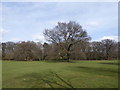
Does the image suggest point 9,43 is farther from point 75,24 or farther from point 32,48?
point 75,24

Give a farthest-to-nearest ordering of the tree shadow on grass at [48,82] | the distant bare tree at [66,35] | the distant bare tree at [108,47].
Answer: the distant bare tree at [108,47] < the distant bare tree at [66,35] < the tree shadow on grass at [48,82]

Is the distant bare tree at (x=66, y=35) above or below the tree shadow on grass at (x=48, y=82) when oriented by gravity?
above

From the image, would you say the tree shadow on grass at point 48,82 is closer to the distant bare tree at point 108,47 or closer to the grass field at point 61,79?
the grass field at point 61,79

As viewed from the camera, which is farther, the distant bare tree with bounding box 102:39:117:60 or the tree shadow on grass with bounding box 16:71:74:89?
the distant bare tree with bounding box 102:39:117:60

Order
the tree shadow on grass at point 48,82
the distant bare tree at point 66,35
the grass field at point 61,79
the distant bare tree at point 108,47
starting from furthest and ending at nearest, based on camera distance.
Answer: the distant bare tree at point 108,47 → the distant bare tree at point 66,35 → the grass field at point 61,79 → the tree shadow on grass at point 48,82

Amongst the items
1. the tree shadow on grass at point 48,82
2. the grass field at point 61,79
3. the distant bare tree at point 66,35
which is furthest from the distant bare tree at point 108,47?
the tree shadow on grass at point 48,82

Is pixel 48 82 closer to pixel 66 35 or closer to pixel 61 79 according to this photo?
pixel 61 79

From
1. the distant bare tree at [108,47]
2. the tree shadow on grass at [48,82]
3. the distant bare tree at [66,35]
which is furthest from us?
the distant bare tree at [108,47]

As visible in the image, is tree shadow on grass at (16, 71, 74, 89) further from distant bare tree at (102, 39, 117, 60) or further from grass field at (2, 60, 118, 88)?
distant bare tree at (102, 39, 117, 60)

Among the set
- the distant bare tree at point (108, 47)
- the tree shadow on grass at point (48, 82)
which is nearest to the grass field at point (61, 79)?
the tree shadow on grass at point (48, 82)

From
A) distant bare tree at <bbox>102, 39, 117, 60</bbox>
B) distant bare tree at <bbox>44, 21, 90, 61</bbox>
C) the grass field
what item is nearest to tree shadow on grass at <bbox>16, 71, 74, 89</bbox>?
the grass field

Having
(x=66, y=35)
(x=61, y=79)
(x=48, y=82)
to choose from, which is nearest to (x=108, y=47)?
(x=66, y=35)

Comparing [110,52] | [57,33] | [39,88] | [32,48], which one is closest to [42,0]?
[39,88]

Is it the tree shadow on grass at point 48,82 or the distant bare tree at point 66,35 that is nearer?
the tree shadow on grass at point 48,82
